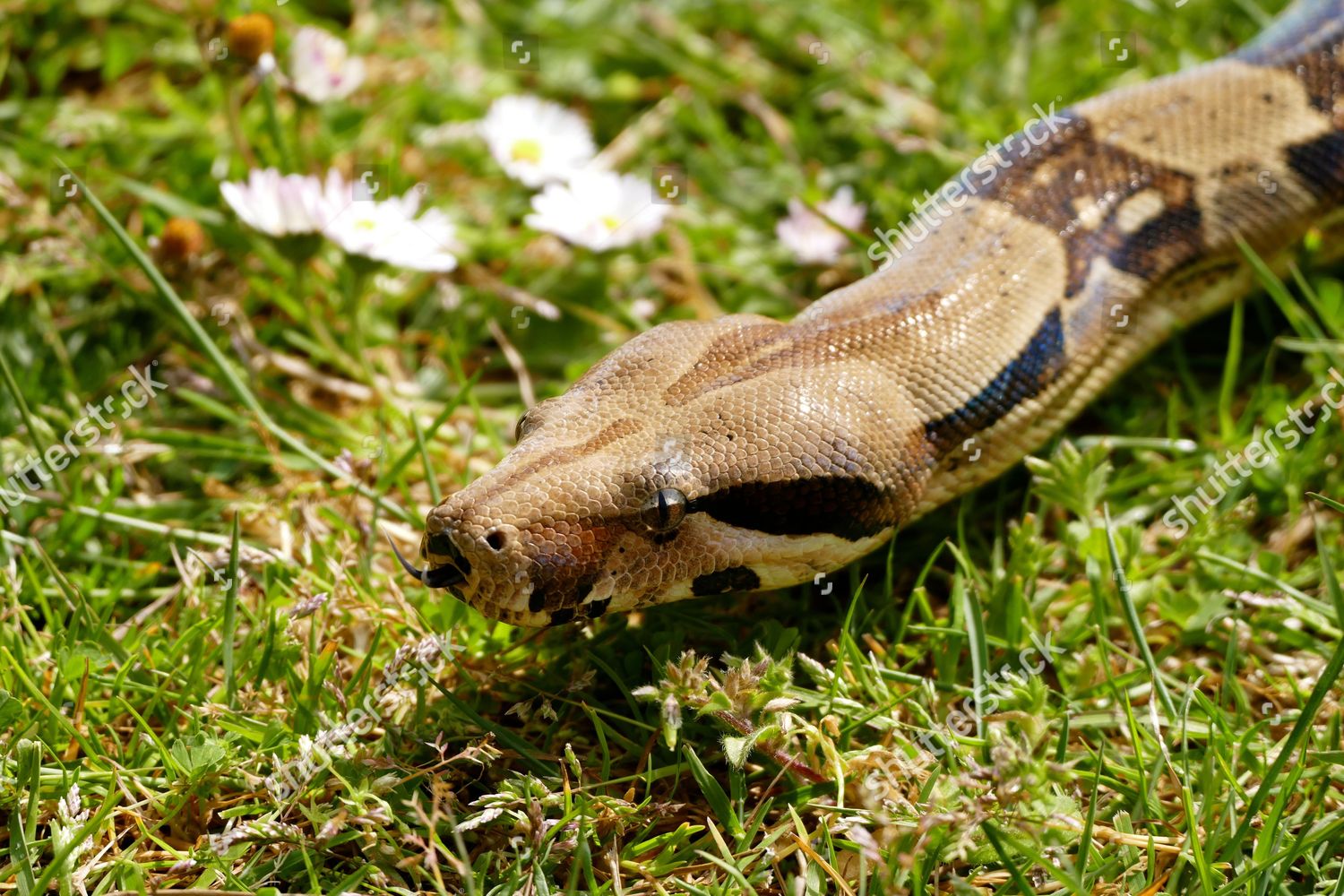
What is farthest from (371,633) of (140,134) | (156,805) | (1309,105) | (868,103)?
(1309,105)

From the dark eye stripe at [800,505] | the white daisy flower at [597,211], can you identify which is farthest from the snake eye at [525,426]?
the white daisy flower at [597,211]

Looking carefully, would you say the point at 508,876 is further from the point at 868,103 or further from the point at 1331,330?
the point at 868,103

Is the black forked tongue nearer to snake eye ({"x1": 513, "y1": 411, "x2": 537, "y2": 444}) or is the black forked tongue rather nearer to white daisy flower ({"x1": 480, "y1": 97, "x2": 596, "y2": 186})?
snake eye ({"x1": 513, "y1": 411, "x2": 537, "y2": 444})

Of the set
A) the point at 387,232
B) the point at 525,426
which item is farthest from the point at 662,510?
the point at 387,232

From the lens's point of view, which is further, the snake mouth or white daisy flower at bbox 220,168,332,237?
white daisy flower at bbox 220,168,332,237

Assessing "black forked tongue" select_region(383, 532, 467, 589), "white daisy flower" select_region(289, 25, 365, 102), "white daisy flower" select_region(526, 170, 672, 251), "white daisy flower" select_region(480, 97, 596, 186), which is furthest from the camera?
"white daisy flower" select_region(480, 97, 596, 186)

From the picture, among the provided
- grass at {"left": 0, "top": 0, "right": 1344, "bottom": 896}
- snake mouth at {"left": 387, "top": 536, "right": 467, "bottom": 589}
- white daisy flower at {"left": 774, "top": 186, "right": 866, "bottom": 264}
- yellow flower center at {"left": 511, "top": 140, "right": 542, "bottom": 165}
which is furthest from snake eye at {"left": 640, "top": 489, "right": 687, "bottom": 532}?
yellow flower center at {"left": 511, "top": 140, "right": 542, "bottom": 165}

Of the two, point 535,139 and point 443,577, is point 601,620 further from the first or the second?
point 535,139
